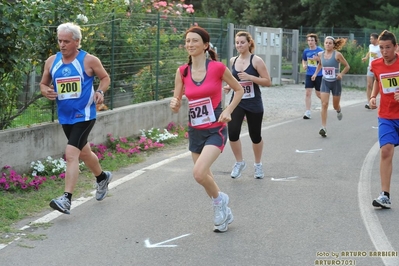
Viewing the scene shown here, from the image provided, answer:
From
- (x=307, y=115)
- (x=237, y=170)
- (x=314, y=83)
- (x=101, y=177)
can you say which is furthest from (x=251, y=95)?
(x=307, y=115)

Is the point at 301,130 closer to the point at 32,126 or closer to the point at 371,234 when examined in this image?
the point at 32,126

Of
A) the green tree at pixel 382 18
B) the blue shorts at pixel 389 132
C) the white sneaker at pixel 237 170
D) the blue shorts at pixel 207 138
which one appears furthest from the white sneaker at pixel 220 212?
the green tree at pixel 382 18

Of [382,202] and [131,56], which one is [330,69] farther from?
[382,202]

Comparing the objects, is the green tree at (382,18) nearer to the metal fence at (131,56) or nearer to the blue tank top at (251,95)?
the metal fence at (131,56)

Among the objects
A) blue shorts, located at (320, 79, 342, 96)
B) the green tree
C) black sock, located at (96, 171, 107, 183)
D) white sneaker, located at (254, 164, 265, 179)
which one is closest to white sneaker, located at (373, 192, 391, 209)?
white sneaker, located at (254, 164, 265, 179)

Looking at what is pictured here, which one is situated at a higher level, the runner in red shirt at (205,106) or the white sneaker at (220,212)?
the runner in red shirt at (205,106)

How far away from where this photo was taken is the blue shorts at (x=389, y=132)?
804 cm

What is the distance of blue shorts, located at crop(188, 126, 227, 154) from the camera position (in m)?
7.18

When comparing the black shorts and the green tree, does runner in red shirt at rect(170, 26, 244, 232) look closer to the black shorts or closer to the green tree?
the black shorts

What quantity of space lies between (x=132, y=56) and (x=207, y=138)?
6.53 metres

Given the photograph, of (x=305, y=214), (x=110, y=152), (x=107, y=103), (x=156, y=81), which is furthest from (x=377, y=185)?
(x=156, y=81)

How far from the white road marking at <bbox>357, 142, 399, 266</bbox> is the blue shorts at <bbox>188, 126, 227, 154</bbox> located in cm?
159

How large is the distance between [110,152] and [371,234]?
17.3 feet

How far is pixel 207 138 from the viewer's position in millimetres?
7223
